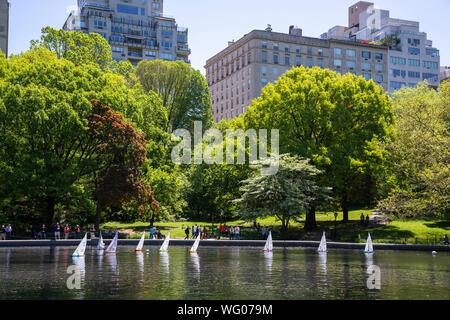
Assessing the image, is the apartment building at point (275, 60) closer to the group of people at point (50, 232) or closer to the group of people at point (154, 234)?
the group of people at point (154, 234)

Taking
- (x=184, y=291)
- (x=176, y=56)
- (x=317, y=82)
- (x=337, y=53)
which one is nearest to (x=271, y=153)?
(x=317, y=82)

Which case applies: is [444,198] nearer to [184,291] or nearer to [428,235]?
[428,235]

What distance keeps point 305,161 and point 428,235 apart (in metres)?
14.2

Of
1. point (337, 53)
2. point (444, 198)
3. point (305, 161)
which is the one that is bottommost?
point (444, 198)

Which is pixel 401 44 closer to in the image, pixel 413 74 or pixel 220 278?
pixel 413 74

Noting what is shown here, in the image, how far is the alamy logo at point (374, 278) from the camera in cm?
2142

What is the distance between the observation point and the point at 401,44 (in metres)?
135

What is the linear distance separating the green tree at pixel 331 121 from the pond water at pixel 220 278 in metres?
21.2

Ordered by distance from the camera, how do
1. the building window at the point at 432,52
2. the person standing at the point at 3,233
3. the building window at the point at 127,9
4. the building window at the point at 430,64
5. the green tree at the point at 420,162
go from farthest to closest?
the building window at the point at 432,52, the building window at the point at 430,64, the building window at the point at 127,9, the person standing at the point at 3,233, the green tree at the point at 420,162

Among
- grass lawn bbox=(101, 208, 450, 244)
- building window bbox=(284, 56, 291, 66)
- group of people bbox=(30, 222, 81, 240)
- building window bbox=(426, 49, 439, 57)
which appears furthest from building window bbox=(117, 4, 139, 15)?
group of people bbox=(30, 222, 81, 240)

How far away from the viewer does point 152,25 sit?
136500mm

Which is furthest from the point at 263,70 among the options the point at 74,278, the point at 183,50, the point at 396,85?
the point at 74,278

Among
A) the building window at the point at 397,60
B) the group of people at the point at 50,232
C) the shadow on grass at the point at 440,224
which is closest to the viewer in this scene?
the group of people at the point at 50,232

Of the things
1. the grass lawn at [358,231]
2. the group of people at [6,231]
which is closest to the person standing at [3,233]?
the group of people at [6,231]
